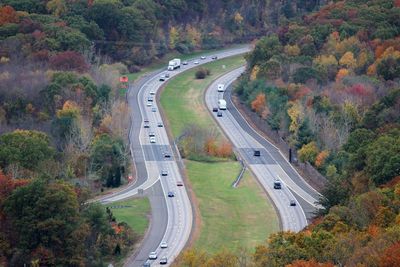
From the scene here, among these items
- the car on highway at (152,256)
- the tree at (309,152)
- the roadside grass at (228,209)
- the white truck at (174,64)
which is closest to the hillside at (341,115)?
the tree at (309,152)

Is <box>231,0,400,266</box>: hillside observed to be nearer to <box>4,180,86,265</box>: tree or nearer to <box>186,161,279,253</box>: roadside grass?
<box>186,161,279,253</box>: roadside grass

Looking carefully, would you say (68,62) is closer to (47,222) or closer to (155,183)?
(155,183)

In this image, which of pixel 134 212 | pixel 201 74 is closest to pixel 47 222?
pixel 134 212

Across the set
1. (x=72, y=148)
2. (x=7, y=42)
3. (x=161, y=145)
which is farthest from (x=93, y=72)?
(x=72, y=148)

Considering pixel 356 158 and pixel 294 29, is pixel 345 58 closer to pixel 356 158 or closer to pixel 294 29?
pixel 294 29

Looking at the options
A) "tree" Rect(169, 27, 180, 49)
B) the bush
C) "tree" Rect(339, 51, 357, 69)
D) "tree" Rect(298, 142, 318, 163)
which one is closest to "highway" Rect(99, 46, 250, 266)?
A: the bush

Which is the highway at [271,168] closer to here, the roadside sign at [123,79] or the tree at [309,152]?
the tree at [309,152]
